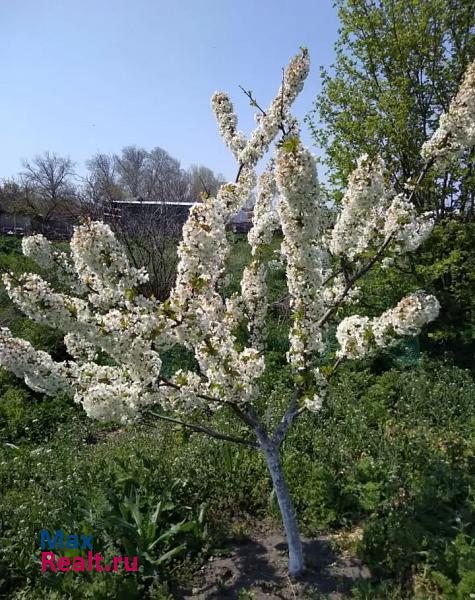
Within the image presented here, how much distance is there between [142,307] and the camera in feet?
9.87

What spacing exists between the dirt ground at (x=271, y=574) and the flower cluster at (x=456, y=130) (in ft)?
9.69

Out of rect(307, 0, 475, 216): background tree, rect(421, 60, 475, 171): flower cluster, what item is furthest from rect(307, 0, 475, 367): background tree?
rect(421, 60, 475, 171): flower cluster

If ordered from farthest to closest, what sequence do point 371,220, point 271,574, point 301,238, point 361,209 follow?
point 271,574 → point 371,220 → point 361,209 → point 301,238

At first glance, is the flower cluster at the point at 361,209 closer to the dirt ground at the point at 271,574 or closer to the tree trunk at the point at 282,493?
the tree trunk at the point at 282,493

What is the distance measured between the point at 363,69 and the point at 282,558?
7125 millimetres

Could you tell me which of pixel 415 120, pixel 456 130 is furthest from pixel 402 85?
pixel 456 130

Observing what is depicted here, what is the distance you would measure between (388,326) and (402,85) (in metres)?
5.52

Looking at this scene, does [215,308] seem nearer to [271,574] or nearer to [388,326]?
[388,326]

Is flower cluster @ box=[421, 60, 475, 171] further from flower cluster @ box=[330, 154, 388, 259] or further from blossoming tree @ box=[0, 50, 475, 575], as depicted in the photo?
flower cluster @ box=[330, 154, 388, 259]

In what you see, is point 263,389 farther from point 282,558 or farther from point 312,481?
point 282,558

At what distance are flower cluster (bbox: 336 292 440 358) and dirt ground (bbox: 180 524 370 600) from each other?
164cm

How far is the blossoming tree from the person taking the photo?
2.90m

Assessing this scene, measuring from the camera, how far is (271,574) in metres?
3.62

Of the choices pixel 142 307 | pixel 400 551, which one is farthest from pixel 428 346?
pixel 142 307
